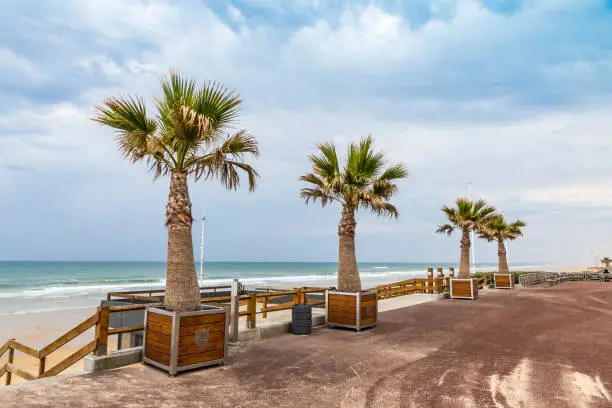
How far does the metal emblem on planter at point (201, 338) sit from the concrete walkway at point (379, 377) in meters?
0.46

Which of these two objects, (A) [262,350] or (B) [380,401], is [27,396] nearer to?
(A) [262,350]

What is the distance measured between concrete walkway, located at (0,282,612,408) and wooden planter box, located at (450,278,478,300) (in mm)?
9646

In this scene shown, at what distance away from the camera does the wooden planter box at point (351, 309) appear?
1073 centimetres

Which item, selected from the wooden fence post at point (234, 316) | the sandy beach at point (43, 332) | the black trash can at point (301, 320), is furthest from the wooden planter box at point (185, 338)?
the sandy beach at point (43, 332)

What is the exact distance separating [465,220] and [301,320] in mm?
14932

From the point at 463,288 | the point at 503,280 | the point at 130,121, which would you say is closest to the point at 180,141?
the point at 130,121

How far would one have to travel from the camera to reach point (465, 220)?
21.5 meters

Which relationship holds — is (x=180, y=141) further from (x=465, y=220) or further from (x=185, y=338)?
(x=465, y=220)

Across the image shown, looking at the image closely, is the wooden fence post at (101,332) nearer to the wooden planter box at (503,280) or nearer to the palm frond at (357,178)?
the palm frond at (357,178)

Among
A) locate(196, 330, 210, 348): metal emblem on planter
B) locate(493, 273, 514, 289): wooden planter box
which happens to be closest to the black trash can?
locate(196, 330, 210, 348): metal emblem on planter

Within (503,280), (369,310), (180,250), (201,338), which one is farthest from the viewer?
(503,280)

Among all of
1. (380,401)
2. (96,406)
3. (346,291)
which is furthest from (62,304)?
(380,401)

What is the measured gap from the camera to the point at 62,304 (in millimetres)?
31844

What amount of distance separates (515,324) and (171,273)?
10961 mm
